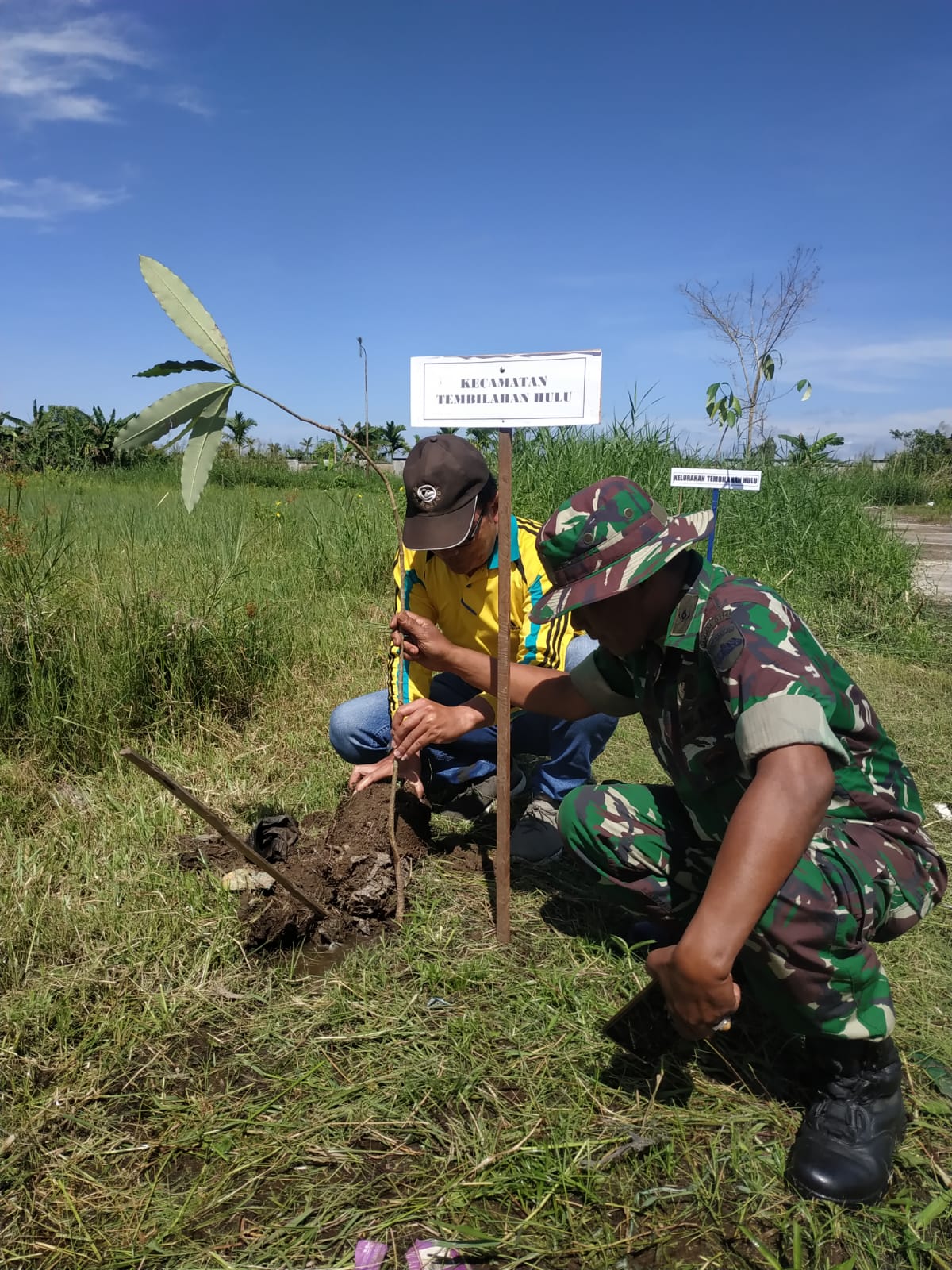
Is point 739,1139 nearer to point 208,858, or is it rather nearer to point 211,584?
point 208,858

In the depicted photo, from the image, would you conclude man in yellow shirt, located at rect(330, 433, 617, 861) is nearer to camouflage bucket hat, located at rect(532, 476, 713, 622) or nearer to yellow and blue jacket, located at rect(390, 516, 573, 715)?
yellow and blue jacket, located at rect(390, 516, 573, 715)

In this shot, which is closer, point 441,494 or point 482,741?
point 441,494

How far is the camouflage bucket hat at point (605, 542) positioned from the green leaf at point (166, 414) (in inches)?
29.6

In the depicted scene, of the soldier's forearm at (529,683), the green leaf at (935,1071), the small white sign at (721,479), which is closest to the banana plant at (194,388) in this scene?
the soldier's forearm at (529,683)

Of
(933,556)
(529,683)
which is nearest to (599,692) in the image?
(529,683)

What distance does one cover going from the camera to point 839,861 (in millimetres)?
1558

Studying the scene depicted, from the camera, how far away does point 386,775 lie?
109 inches

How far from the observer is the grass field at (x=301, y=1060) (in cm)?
144

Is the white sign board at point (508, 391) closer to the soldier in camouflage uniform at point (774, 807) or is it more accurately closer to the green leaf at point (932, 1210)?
the soldier in camouflage uniform at point (774, 807)

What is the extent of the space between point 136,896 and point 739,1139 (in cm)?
170

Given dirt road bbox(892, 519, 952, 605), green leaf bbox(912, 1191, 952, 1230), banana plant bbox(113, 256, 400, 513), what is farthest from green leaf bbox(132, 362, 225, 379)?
dirt road bbox(892, 519, 952, 605)

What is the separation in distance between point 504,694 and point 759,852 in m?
0.97

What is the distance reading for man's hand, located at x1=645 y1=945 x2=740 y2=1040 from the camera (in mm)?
1321

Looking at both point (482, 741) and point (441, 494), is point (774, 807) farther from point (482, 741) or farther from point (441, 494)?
point (482, 741)
